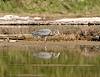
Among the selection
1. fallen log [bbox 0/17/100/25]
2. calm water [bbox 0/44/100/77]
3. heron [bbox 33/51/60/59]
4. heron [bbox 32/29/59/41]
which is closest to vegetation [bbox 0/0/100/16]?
fallen log [bbox 0/17/100/25]

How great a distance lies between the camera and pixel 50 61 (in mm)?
17625

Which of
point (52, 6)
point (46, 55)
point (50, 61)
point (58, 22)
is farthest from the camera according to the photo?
point (52, 6)

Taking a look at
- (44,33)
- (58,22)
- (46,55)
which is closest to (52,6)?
(58,22)

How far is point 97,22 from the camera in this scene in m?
27.0

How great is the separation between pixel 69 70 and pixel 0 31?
10.2 m

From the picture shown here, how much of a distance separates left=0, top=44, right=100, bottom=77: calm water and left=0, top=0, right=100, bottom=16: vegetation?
9.07 metres

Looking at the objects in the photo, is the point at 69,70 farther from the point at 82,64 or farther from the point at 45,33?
the point at 45,33

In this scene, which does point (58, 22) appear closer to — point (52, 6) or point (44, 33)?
point (44, 33)

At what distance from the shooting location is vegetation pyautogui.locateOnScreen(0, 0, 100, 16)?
31031 millimetres

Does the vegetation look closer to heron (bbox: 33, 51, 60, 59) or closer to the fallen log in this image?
the fallen log

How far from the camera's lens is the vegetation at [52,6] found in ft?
102

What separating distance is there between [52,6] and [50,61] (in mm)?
14514

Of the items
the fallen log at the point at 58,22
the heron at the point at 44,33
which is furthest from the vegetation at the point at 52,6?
the heron at the point at 44,33

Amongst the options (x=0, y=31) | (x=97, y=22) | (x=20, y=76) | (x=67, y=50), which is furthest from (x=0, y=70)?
(x=97, y=22)
